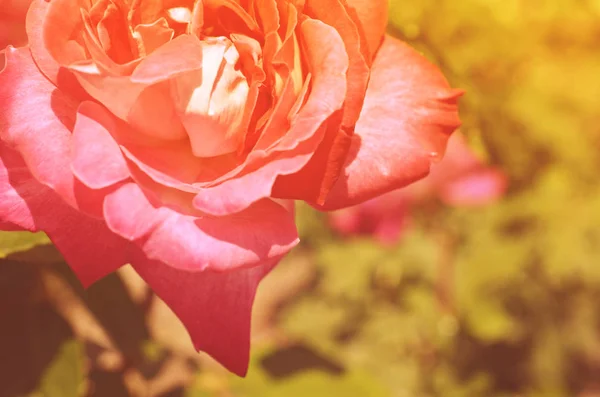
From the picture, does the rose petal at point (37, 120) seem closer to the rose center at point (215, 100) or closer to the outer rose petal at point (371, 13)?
the rose center at point (215, 100)

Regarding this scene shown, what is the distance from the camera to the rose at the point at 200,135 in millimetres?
334

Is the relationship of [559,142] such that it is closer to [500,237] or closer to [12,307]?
[500,237]

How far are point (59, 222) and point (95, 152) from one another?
0.15ft

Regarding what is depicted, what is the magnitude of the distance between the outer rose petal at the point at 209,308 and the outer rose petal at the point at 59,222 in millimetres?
24

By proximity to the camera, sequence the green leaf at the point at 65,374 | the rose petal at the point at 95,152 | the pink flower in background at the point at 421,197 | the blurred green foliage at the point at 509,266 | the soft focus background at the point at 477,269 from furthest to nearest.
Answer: the blurred green foliage at the point at 509,266, the pink flower in background at the point at 421,197, the soft focus background at the point at 477,269, the green leaf at the point at 65,374, the rose petal at the point at 95,152

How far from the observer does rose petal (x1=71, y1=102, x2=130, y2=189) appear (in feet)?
1.05

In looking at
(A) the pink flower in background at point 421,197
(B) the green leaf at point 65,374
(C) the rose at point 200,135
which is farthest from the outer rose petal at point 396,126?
(A) the pink flower in background at point 421,197

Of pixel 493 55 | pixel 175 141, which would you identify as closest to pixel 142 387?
pixel 175 141

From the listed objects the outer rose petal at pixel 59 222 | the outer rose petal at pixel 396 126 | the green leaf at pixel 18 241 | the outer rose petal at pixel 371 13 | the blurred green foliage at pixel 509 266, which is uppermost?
the outer rose petal at pixel 371 13

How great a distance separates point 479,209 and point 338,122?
42.4 inches

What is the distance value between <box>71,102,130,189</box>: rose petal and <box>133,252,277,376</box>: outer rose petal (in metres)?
0.05

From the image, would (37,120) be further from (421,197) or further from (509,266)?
(509,266)

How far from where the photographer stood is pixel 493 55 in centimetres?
108

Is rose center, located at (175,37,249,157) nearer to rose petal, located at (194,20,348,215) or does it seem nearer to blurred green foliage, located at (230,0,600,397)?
rose petal, located at (194,20,348,215)
